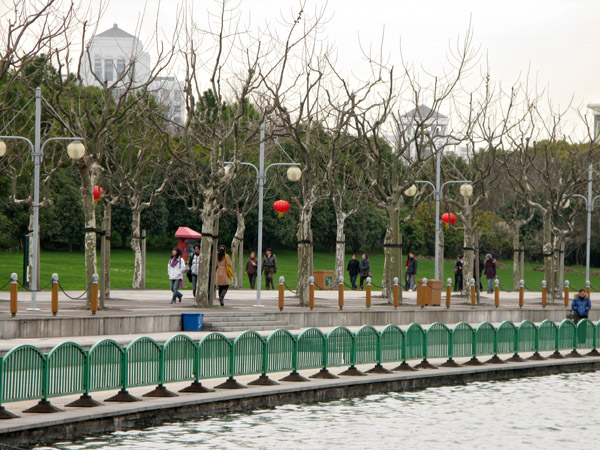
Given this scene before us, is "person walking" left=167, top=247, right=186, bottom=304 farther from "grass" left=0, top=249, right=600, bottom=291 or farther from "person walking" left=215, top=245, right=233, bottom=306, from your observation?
"grass" left=0, top=249, right=600, bottom=291

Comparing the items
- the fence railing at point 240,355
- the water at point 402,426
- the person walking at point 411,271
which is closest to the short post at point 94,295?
the fence railing at point 240,355

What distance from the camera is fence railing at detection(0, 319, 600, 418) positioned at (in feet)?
41.7

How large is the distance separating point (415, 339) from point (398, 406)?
3353 mm

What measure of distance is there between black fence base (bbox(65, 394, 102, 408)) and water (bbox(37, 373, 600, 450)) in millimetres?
771

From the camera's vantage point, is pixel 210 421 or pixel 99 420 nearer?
pixel 99 420

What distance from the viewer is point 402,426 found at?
14430mm

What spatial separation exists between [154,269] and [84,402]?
42718mm

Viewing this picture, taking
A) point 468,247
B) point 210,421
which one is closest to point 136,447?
point 210,421

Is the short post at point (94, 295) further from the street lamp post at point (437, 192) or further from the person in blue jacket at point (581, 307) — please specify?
the street lamp post at point (437, 192)

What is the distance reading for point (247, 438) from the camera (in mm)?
13062

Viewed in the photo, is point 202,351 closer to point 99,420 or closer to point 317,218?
point 99,420

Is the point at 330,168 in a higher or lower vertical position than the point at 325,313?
higher

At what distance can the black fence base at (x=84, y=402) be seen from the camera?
13391mm

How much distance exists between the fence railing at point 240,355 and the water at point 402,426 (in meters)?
0.95
